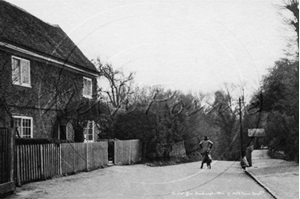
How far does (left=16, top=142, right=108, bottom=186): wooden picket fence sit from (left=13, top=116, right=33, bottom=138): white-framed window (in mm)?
3005

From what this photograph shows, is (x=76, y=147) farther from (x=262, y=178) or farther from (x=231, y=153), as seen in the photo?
(x=231, y=153)

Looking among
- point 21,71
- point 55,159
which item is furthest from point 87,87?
point 55,159

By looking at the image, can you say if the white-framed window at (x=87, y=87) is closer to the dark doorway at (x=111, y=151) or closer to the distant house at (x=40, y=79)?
the distant house at (x=40, y=79)

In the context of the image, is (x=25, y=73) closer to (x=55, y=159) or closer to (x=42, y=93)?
(x=42, y=93)

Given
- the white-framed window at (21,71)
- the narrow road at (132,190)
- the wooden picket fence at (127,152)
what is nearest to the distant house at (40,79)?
the white-framed window at (21,71)

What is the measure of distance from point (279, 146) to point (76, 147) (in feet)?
42.5

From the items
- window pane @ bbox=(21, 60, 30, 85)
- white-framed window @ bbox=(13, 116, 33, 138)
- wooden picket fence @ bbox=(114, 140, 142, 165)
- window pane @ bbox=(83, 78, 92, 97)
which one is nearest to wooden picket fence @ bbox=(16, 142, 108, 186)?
wooden picket fence @ bbox=(114, 140, 142, 165)

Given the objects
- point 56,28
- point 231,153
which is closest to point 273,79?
point 231,153

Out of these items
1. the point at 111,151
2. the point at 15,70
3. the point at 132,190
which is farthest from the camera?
the point at 111,151

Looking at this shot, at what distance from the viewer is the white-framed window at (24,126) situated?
17.6 m

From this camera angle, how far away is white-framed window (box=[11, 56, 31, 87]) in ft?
56.3

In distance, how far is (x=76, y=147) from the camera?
54.5 ft

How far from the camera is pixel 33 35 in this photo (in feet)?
61.8

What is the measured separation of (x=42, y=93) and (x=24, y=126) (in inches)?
76.9
